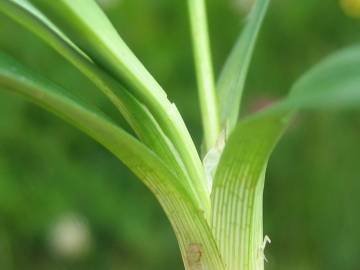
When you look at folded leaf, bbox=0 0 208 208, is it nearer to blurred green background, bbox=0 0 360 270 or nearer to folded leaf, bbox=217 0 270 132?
folded leaf, bbox=217 0 270 132

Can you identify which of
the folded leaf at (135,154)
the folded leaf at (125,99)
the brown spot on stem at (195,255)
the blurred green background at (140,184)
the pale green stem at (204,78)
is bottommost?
the brown spot on stem at (195,255)

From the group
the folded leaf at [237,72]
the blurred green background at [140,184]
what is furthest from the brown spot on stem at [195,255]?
the blurred green background at [140,184]

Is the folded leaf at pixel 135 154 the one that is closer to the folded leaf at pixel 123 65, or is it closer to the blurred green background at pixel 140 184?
the folded leaf at pixel 123 65

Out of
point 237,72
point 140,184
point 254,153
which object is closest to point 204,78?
point 237,72

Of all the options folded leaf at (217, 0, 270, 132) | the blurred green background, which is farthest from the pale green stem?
the blurred green background

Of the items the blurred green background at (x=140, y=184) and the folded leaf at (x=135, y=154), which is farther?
the blurred green background at (x=140, y=184)
